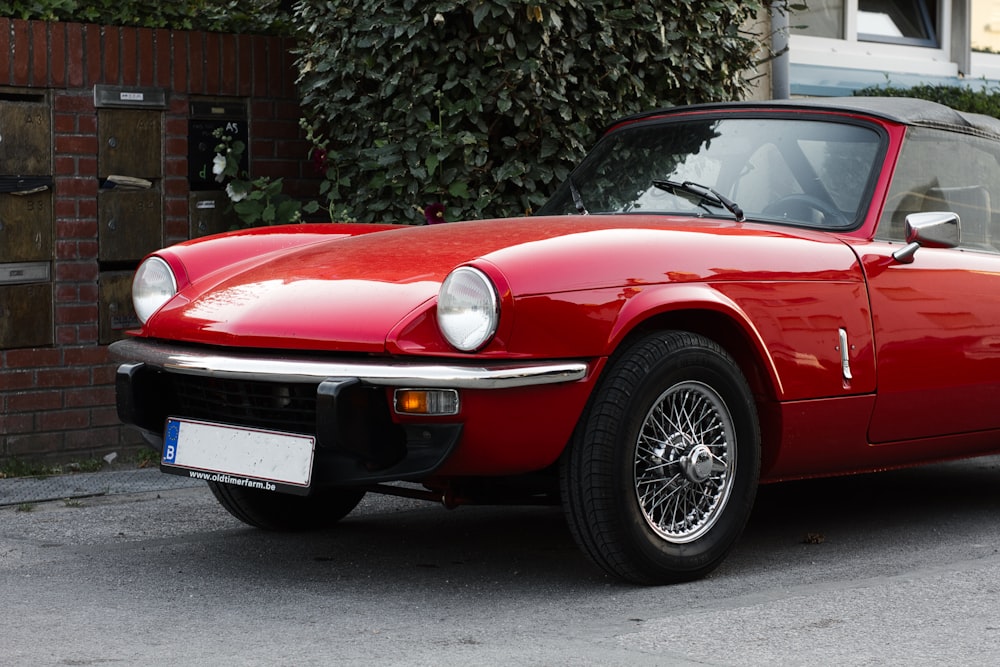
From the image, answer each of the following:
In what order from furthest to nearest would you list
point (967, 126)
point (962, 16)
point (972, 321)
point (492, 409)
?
point (962, 16), point (967, 126), point (972, 321), point (492, 409)

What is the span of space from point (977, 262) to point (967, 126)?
61 centimetres

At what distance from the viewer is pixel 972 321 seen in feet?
16.5

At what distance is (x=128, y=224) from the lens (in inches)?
267

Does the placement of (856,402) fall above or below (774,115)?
below

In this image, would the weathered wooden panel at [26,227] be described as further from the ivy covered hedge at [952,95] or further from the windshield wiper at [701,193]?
the ivy covered hedge at [952,95]

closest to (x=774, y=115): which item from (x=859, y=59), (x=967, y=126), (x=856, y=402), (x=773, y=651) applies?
(x=967, y=126)

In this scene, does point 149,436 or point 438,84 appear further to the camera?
point 438,84

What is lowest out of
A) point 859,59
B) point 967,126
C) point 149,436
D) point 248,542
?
point 248,542

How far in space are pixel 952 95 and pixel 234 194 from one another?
557 centimetres

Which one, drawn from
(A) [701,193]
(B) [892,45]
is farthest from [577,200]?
(B) [892,45]

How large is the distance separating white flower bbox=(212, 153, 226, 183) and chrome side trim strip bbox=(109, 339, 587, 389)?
2.94 metres

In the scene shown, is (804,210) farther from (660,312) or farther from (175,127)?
(175,127)

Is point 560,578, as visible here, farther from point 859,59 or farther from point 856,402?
point 859,59

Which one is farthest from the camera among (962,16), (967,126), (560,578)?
(962,16)
